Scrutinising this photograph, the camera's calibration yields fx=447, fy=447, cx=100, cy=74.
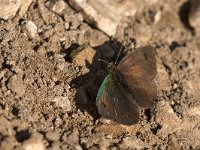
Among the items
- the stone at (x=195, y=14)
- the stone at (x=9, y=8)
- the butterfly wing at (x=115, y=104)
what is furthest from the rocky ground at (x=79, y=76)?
the stone at (x=195, y=14)

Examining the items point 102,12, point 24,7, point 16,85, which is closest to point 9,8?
point 24,7

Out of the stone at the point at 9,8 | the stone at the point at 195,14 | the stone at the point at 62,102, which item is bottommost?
the stone at the point at 62,102

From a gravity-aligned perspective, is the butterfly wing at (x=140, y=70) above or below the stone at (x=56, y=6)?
below

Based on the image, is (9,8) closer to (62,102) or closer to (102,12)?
(102,12)

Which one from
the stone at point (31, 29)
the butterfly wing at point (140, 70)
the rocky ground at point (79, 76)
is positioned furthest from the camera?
the stone at point (31, 29)

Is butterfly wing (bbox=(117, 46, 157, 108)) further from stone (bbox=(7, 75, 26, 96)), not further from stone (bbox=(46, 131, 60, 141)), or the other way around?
stone (bbox=(7, 75, 26, 96))

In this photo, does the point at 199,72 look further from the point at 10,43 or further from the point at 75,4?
the point at 10,43

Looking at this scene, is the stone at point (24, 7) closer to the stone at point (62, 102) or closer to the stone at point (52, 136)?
the stone at point (62, 102)
